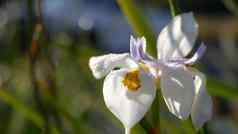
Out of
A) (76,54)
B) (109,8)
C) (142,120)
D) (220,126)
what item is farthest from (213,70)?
(142,120)

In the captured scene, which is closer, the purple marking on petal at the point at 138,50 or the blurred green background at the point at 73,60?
the purple marking on petal at the point at 138,50

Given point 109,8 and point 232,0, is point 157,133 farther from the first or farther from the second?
point 109,8

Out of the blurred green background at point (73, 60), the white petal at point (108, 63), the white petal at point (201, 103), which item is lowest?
the blurred green background at point (73, 60)

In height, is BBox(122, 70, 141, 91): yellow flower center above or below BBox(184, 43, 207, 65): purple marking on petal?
below

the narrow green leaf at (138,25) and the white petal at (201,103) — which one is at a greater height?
the narrow green leaf at (138,25)

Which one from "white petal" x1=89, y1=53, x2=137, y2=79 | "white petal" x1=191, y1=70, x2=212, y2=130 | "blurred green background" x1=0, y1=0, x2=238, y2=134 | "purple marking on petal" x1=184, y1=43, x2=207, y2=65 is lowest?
"blurred green background" x1=0, y1=0, x2=238, y2=134

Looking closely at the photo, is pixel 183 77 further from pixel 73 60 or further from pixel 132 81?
pixel 73 60
